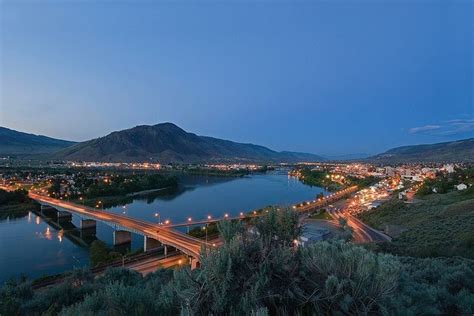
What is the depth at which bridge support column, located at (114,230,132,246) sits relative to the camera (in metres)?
26.0

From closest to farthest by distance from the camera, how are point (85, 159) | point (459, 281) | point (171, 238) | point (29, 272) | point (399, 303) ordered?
point (399, 303)
point (459, 281)
point (29, 272)
point (171, 238)
point (85, 159)

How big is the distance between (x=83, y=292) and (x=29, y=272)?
15.5m

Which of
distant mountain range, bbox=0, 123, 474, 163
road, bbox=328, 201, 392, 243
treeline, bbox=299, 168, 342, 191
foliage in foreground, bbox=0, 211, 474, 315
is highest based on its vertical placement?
distant mountain range, bbox=0, 123, 474, 163

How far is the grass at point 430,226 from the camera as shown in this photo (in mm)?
11844

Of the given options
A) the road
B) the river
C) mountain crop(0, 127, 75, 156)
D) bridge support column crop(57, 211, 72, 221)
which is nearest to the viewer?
the road

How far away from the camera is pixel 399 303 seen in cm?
377

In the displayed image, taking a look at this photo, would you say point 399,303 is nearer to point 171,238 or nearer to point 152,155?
point 171,238

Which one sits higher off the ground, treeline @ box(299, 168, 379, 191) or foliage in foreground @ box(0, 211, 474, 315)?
foliage in foreground @ box(0, 211, 474, 315)

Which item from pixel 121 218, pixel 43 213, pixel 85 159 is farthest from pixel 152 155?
pixel 121 218

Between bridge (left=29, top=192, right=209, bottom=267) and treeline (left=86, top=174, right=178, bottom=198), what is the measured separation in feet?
38.5

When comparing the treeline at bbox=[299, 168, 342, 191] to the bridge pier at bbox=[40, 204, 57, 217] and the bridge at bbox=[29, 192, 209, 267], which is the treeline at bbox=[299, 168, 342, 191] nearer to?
the bridge at bbox=[29, 192, 209, 267]

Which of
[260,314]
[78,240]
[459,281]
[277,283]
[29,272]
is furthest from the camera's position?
[78,240]

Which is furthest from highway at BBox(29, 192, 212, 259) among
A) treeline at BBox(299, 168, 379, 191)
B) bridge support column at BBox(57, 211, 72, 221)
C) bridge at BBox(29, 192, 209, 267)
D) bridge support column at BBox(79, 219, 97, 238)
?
treeline at BBox(299, 168, 379, 191)

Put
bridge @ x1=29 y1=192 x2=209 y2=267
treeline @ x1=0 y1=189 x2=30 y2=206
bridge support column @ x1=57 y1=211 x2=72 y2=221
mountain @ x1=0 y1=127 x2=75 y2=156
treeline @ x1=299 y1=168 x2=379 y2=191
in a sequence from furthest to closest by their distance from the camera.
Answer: mountain @ x1=0 y1=127 x2=75 y2=156 → treeline @ x1=299 y1=168 x2=379 y2=191 → treeline @ x1=0 y1=189 x2=30 y2=206 → bridge support column @ x1=57 y1=211 x2=72 y2=221 → bridge @ x1=29 y1=192 x2=209 y2=267
